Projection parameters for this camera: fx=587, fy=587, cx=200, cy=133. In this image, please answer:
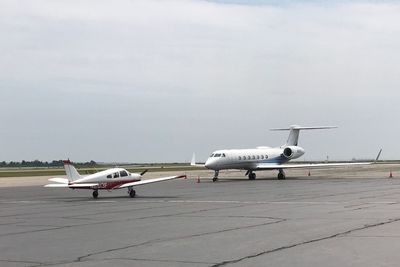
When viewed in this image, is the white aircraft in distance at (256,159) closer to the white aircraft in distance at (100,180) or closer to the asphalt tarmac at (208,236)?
the white aircraft in distance at (100,180)

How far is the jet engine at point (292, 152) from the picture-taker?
203ft

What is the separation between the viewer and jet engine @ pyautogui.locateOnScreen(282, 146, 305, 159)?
61969mm

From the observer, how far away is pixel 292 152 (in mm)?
62125

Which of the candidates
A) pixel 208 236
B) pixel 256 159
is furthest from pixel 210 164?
pixel 208 236

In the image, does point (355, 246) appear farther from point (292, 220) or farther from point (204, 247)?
point (292, 220)

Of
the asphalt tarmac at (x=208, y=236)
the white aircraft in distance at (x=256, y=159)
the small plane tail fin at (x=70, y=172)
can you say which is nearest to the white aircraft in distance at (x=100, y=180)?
the small plane tail fin at (x=70, y=172)

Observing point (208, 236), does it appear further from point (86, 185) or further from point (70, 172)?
point (70, 172)

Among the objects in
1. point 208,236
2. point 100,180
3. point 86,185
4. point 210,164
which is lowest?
point 208,236

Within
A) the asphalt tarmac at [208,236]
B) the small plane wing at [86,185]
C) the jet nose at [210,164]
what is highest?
the jet nose at [210,164]

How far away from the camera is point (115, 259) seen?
36.0 feet

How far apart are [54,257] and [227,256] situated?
3365 millimetres

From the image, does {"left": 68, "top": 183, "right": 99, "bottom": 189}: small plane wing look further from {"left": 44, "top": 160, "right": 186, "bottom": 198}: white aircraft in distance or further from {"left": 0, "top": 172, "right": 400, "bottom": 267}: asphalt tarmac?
{"left": 0, "top": 172, "right": 400, "bottom": 267}: asphalt tarmac

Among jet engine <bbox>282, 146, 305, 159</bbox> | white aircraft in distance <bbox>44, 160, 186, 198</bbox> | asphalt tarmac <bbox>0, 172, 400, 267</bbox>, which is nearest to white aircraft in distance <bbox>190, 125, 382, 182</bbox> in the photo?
jet engine <bbox>282, 146, 305, 159</bbox>

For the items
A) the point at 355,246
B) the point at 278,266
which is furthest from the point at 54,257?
the point at 355,246
